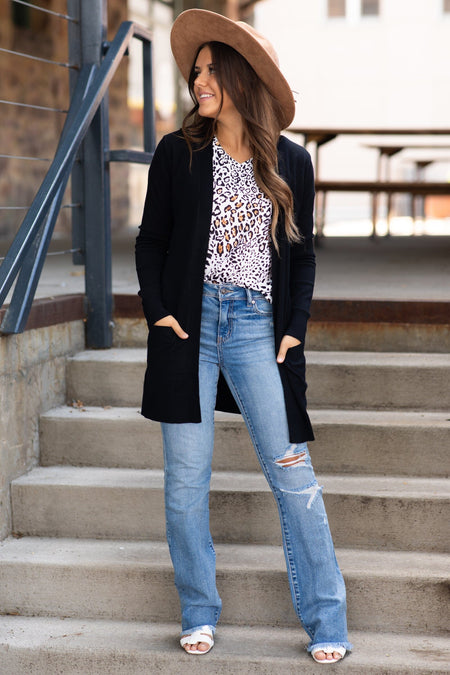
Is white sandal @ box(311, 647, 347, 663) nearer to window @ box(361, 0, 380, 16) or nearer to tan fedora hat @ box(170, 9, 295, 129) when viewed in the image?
tan fedora hat @ box(170, 9, 295, 129)

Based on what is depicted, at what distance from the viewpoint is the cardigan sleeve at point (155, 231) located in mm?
2396

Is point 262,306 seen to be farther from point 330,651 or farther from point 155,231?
point 330,651

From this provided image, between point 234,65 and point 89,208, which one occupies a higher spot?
point 234,65

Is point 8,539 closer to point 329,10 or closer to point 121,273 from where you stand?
point 121,273

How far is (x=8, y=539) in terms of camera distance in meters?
3.07

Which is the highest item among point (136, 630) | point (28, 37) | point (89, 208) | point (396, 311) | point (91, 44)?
point (28, 37)

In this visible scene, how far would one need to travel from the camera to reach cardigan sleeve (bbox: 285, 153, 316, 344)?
2.45 m

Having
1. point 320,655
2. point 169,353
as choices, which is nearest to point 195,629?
point 320,655

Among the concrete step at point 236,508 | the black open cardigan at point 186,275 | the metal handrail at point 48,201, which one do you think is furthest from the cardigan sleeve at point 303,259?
the metal handrail at point 48,201

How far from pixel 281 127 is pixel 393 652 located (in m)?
1.56

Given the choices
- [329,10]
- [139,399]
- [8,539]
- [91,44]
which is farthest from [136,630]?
[329,10]

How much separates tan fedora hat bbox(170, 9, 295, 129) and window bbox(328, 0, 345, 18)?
2221cm

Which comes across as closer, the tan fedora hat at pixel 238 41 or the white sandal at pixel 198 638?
the tan fedora hat at pixel 238 41

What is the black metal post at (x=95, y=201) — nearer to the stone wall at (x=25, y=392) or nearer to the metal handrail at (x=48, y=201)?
the metal handrail at (x=48, y=201)
